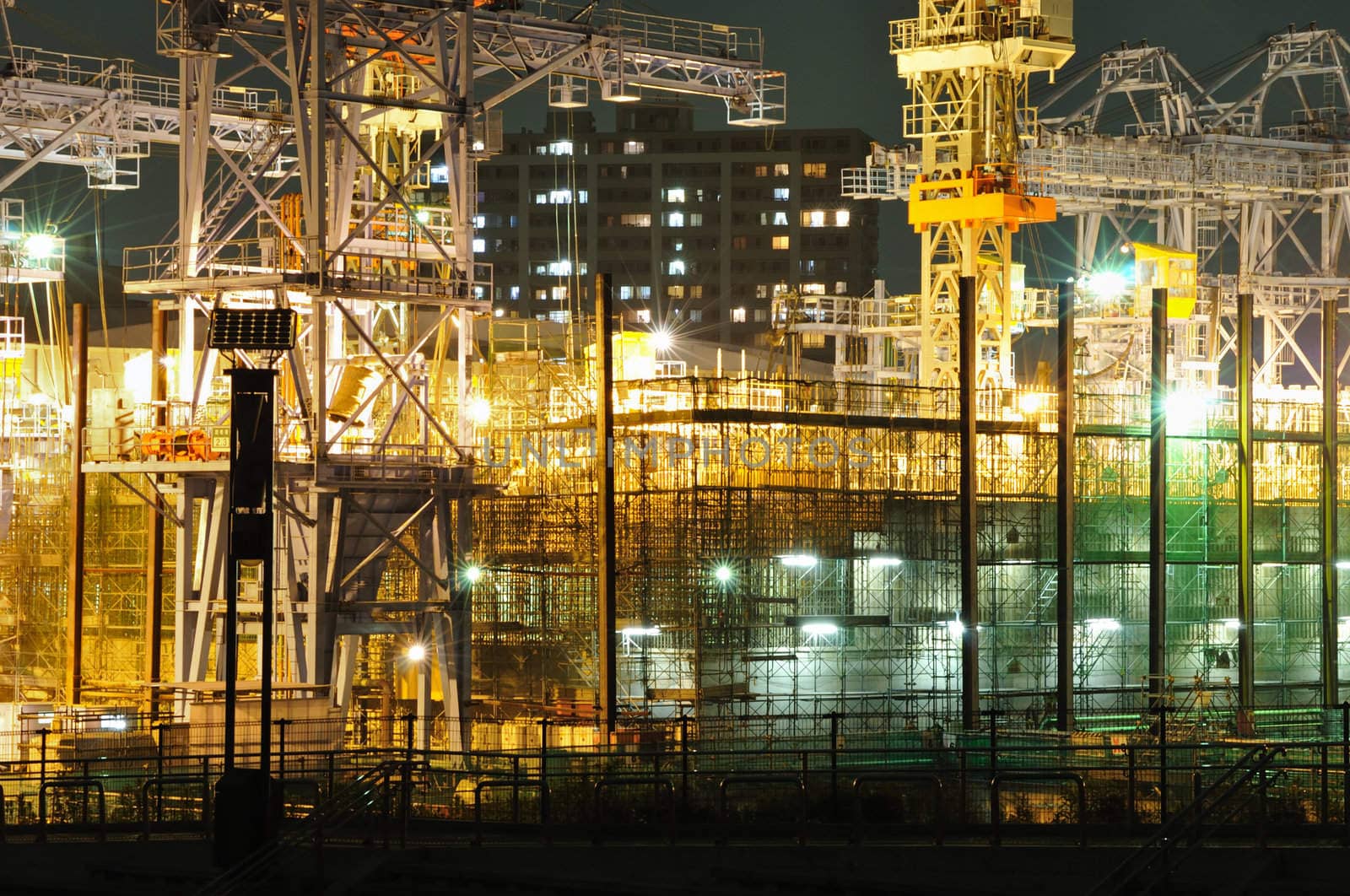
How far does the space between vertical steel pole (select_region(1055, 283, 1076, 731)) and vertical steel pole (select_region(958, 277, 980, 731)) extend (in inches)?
78.3

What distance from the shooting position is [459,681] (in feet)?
136

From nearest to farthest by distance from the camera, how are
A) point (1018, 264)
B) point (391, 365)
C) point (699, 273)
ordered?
point (391, 365) < point (1018, 264) < point (699, 273)

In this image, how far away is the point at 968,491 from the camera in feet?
144

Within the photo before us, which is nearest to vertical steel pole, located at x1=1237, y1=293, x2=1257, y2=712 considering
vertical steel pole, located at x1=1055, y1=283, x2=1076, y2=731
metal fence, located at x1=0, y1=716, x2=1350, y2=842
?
vertical steel pole, located at x1=1055, y1=283, x2=1076, y2=731

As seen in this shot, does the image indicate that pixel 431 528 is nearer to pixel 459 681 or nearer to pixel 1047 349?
pixel 459 681

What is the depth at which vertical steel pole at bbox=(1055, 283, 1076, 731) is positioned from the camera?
45156 mm

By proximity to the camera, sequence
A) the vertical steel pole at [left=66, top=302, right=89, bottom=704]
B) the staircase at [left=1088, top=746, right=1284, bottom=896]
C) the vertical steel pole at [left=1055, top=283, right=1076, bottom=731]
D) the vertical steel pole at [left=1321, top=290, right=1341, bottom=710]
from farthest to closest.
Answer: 1. the vertical steel pole at [left=1321, top=290, right=1341, bottom=710]
2. the vertical steel pole at [left=1055, top=283, right=1076, bottom=731]
3. the vertical steel pole at [left=66, top=302, right=89, bottom=704]
4. the staircase at [left=1088, top=746, right=1284, bottom=896]

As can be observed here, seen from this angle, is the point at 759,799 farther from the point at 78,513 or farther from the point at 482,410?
the point at 482,410

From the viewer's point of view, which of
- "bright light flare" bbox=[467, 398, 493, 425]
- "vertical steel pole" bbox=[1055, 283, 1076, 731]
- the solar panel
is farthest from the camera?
"bright light flare" bbox=[467, 398, 493, 425]

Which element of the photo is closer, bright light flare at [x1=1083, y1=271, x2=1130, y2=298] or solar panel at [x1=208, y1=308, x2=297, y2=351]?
solar panel at [x1=208, y1=308, x2=297, y2=351]

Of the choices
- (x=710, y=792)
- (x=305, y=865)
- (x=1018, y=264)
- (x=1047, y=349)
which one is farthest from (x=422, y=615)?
(x=1047, y=349)

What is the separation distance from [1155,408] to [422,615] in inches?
641

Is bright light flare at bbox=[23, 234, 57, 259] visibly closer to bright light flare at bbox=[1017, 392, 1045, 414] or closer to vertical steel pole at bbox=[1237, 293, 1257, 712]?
bright light flare at bbox=[1017, 392, 1045, 414]

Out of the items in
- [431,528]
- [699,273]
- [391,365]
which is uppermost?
[699,273]
